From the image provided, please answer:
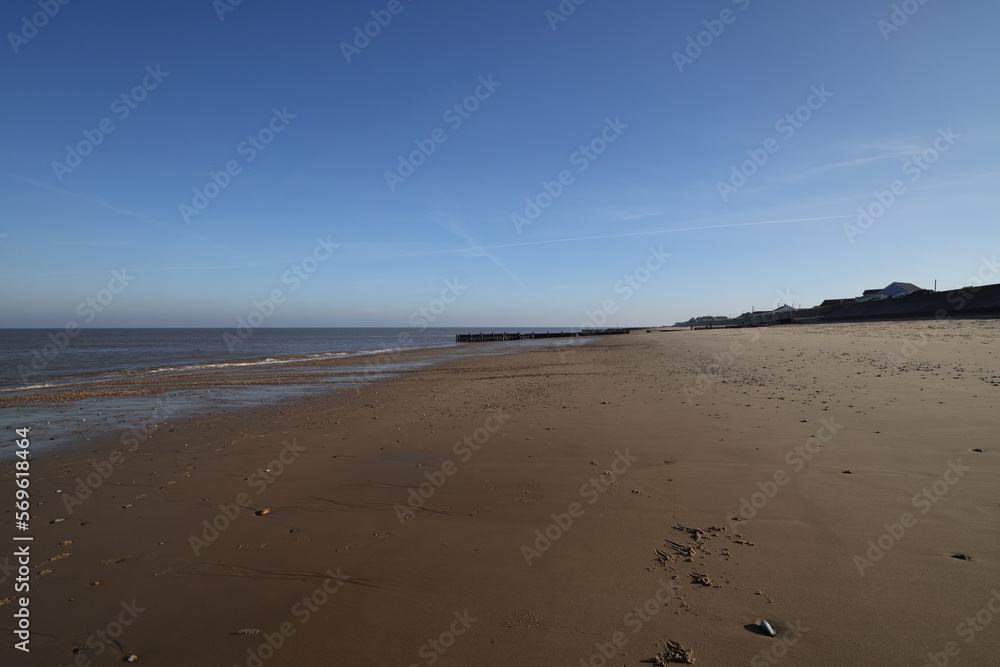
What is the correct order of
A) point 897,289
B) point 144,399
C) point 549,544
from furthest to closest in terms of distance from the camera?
point 897,289 → point 144,399 → point 549,544

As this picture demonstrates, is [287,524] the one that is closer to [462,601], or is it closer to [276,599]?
[276,599]

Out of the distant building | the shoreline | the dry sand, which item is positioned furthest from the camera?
the distant building

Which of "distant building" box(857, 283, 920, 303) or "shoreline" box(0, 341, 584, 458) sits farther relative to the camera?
"distant building" box(857, 283, 920, 303)

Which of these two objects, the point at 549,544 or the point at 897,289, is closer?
the point at 549,544

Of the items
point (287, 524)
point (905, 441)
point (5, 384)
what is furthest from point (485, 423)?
point (5, 384)

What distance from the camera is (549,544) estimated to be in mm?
4504

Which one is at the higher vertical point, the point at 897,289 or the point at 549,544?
the point at 897,289

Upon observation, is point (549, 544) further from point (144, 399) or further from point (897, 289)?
point (897, 289)

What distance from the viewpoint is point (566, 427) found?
358 inches

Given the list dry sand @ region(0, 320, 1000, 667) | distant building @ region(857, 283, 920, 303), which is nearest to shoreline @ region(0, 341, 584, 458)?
dry sand @ region(0, 320, 1000, 667)

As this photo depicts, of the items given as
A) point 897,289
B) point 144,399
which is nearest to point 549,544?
point 144,399

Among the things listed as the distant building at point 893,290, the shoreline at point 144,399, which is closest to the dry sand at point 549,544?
the shoreline at point 144,399

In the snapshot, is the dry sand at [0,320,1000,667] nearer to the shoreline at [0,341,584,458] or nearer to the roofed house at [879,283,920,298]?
the shoreline at [0,341,584,458]

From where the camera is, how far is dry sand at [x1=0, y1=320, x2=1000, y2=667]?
3156 millimetres
